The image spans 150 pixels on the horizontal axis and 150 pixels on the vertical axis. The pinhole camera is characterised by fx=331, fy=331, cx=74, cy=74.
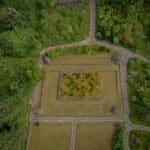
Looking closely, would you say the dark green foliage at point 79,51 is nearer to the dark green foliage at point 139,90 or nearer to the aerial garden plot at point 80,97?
the aerial garden plot at point 80,97

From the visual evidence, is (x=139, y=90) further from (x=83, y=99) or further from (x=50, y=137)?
(x=50, y=137)

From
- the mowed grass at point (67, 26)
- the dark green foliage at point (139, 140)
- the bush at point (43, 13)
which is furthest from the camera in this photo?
the bush at point (43, 13)

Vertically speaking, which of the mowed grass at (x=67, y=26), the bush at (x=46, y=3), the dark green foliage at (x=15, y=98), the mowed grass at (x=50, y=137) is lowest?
the mowed grass at (x=50, y=137)

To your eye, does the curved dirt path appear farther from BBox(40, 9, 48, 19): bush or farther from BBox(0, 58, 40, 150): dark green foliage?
BBox(40, 9, 48, 19): bush

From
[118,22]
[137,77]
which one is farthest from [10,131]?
[118,22]

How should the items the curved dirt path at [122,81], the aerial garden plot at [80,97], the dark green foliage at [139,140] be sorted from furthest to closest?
the aerial garden plot at [80,97], the curved dirt path at [122,81], the dark green foliage at [139,140]

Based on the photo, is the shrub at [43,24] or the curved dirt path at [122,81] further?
the shrub at [43,24]

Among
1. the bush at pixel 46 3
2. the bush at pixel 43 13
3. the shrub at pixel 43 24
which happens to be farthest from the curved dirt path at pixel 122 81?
the bush at pixel 46 3

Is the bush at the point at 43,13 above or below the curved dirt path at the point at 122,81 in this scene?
above

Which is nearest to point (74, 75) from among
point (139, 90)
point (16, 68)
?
point (16, 68)
